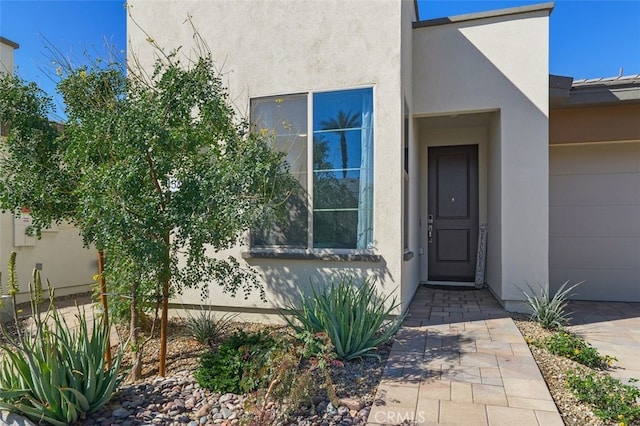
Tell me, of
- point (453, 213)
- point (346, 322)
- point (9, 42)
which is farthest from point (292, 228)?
point (9, 42)

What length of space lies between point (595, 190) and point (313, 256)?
4990mm

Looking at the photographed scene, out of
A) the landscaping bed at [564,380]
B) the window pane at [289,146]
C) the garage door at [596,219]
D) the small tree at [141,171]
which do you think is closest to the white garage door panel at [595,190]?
the garage door at [596,219]

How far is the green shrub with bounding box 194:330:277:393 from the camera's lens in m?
3.00

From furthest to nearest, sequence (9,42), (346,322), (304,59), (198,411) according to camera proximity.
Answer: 1. (9,42)
2. (304,59)
3. (346,322)
4. (198,411)

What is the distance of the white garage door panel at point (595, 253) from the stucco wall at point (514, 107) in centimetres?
160

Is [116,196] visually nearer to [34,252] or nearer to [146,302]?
[146,302]

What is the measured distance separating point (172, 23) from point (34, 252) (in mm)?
4760

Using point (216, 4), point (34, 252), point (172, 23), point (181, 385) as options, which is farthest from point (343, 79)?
point (34, 252)

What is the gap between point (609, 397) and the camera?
8.75 feet

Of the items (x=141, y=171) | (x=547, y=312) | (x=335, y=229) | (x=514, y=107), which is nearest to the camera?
(x=141, y=171)

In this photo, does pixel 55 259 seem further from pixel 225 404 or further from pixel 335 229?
pixel 225 404

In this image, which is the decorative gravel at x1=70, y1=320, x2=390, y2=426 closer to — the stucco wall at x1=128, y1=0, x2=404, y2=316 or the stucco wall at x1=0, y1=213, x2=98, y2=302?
the stucco wall at x1=128, y1=0, x2=404, y2=316

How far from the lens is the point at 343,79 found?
471 cm
